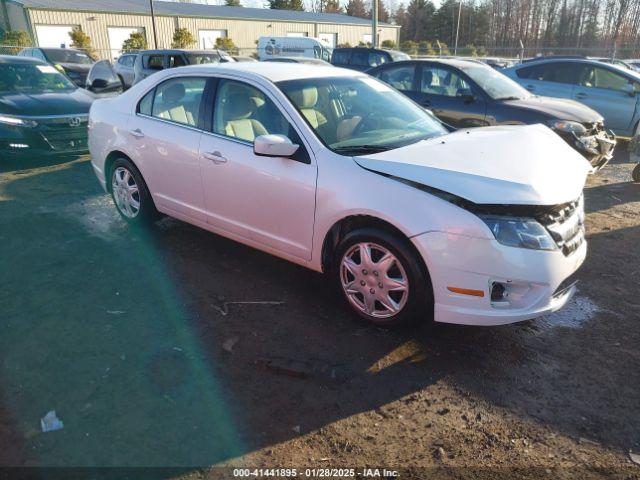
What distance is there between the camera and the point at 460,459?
2.48 meters

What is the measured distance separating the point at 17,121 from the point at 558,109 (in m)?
8.03

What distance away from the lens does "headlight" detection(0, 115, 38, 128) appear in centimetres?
769

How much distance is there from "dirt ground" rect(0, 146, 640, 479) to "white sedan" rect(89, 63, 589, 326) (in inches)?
14.3

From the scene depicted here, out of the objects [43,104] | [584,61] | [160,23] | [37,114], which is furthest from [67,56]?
[160,23]

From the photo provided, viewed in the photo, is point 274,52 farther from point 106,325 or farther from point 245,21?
point 106,325

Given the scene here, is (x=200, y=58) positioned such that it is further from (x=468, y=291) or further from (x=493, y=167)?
(x=468, y=291)

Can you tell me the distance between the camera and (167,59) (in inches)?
539

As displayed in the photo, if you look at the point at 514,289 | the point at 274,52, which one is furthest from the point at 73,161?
the point at 274,52

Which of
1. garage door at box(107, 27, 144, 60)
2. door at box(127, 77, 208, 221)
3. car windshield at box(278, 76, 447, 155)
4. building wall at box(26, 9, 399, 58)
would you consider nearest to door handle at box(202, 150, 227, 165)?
door at box(127, 77, 208, 221)

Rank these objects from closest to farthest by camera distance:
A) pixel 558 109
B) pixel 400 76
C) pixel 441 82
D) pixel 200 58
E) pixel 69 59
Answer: pixel 558 109
pixel 441 82
pixel 400 76
pixel 200 58
pixel 69 59

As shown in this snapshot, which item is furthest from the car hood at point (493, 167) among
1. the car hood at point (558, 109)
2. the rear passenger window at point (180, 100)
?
the car hood at point (558, 109)

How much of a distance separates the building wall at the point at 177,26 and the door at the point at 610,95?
27622mm

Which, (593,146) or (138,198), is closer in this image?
(138,198)

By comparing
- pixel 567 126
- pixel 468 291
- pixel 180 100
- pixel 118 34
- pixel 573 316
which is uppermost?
pixel 118 34
